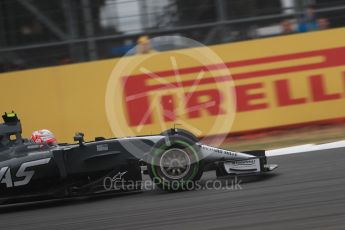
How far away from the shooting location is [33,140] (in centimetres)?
691

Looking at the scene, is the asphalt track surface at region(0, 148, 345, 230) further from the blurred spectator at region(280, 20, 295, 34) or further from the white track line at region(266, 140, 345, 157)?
the blurred spectator at region(280, 20, 295, 34)

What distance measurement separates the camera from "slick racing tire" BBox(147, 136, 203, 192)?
6273 mm

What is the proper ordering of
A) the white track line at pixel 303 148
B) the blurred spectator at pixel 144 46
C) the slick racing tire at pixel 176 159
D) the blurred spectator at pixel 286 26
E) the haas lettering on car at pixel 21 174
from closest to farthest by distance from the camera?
the slick racing tire at pixel 176 159, the haas lettering on car at pixel 21 174, the white track line at pixel 303 148, the blurred spectator at pixel 144 46, the blurred spectator at pixel 286 26

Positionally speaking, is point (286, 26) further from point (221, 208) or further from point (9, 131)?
point (221, 208)

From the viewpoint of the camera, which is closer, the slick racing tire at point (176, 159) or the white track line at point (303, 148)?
the slick racing tire at point (176, 159)

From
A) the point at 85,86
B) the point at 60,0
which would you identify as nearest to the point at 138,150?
the point at 85,86

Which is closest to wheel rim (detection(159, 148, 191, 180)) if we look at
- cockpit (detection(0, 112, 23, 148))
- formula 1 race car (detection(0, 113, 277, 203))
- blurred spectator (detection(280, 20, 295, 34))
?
formula 1 race car (detection(0, 113, 277, 203))

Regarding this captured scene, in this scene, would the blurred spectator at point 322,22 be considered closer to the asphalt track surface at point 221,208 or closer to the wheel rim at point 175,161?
the asphalt track surface at point 221,208

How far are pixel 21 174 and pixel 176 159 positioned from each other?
5.36 feet

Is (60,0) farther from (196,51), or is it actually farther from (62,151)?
(62,151)

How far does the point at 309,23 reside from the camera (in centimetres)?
1084

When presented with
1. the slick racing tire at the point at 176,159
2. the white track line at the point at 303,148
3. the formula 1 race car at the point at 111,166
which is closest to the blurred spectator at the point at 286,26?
the white track line at the point at 303,148

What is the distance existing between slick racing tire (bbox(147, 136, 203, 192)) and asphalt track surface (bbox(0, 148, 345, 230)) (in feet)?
0.73

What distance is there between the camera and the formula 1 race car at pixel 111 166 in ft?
20.7
